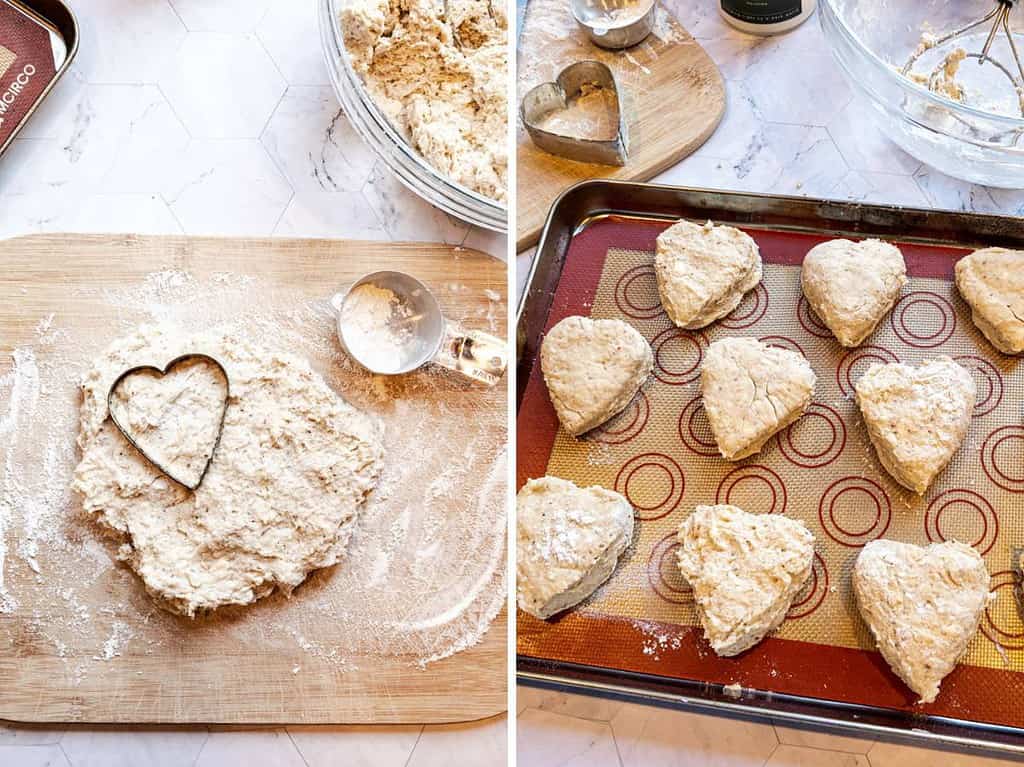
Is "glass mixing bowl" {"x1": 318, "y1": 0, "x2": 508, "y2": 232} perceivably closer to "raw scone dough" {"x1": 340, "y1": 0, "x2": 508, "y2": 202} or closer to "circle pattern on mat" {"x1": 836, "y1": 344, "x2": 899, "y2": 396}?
"raw scone dough" {"x1": 340, "y1": 0, "x2": 508, "y2": 202}

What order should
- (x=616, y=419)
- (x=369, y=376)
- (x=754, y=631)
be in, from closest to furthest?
(x=754, y=631) → (x=616, y=419) → (x=369, y=376)

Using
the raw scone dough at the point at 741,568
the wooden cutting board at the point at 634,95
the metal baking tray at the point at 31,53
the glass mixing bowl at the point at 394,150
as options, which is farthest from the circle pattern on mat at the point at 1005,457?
the metal baking tray at the point at 31,53

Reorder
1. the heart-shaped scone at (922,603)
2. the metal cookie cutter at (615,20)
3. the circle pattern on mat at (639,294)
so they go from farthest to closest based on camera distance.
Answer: the metal cookie cutter at (615,20) → the circle pattern on mat at (639,294) → the heart-shaped scone at (922,603)

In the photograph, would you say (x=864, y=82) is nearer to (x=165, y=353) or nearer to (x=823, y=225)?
(x=823, y=225)

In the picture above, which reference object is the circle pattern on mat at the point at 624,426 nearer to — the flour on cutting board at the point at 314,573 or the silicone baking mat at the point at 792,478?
the silicone baking mat at the point at 792,478

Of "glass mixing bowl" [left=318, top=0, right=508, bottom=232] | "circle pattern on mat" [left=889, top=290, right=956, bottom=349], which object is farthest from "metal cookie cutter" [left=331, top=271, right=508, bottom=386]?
"circle pattern on mat" [left=889, top=290, right=956, bottom=349]

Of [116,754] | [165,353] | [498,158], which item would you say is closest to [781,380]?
[498,158]
